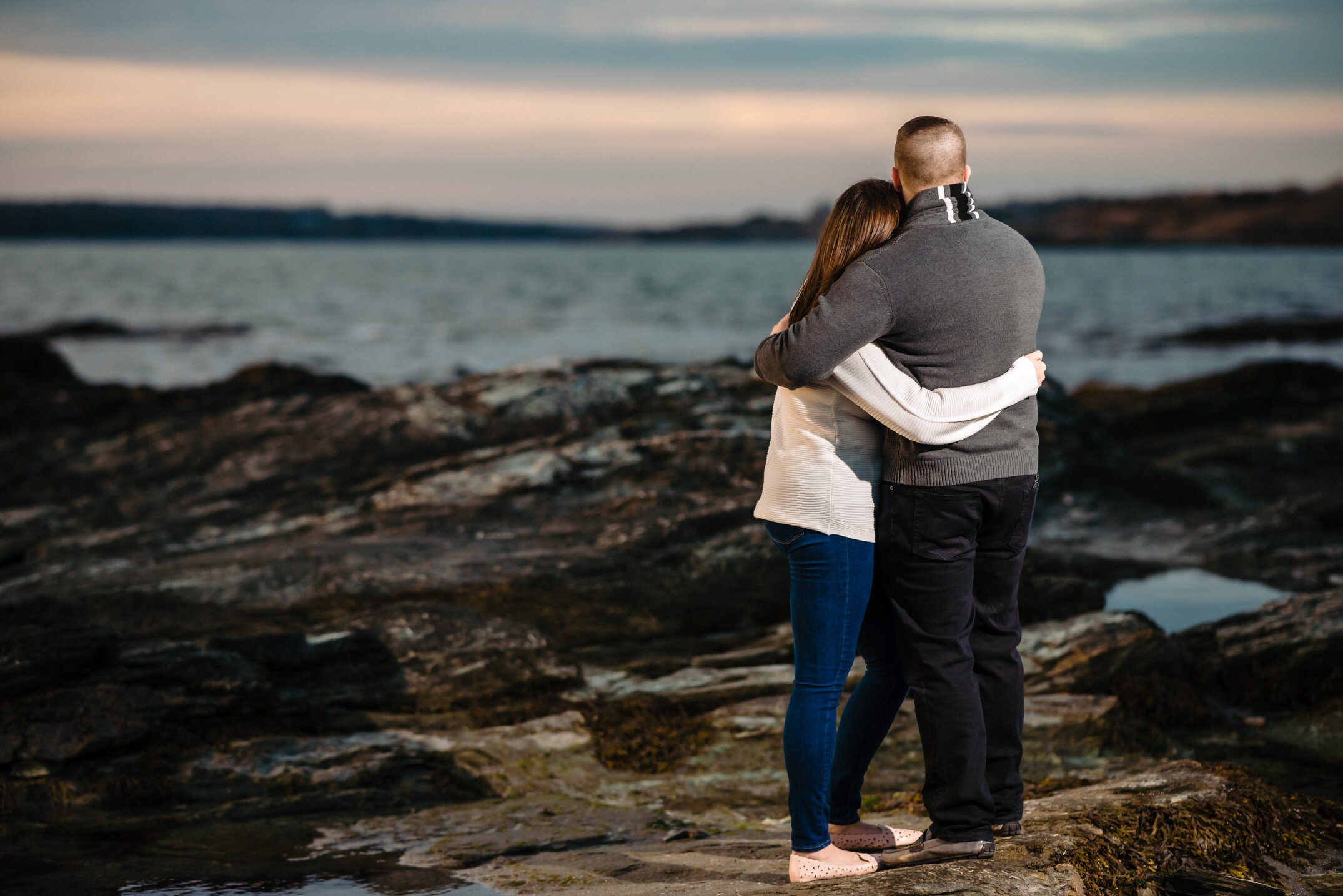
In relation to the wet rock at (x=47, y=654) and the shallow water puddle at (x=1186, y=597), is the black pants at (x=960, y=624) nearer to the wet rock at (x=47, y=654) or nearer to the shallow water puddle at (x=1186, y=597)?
the shallow water puddle at (x=1186, y=597)

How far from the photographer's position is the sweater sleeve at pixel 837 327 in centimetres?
337

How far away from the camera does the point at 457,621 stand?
21.5 feet

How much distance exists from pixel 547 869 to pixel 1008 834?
1.79m

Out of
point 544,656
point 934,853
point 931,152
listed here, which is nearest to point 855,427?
point 931,152

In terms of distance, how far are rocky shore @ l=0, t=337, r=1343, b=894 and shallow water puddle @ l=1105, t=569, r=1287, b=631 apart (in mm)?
253

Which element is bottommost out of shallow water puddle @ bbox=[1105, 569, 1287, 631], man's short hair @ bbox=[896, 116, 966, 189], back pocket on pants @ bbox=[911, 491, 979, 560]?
shallow water puddle @ bbox=[1105, 569, 1287, 631]

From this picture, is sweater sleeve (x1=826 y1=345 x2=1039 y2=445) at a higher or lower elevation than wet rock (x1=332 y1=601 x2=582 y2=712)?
higher

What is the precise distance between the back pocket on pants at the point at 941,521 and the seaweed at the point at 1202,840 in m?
1.14

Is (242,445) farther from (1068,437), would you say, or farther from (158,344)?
(158,344)

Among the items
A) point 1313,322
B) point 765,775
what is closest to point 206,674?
point 765,775

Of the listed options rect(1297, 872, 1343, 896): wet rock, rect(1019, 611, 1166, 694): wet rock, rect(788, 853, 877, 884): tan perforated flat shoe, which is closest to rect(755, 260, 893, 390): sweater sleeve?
rect(788, 853, 877, 884): tan perforated flat shoe

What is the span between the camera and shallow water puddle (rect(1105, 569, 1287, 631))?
769 cm

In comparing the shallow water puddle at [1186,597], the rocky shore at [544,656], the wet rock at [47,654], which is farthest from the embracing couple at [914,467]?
the shallow water puddle at [1186,597]

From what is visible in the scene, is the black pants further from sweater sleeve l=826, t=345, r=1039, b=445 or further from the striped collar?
the striped collar
